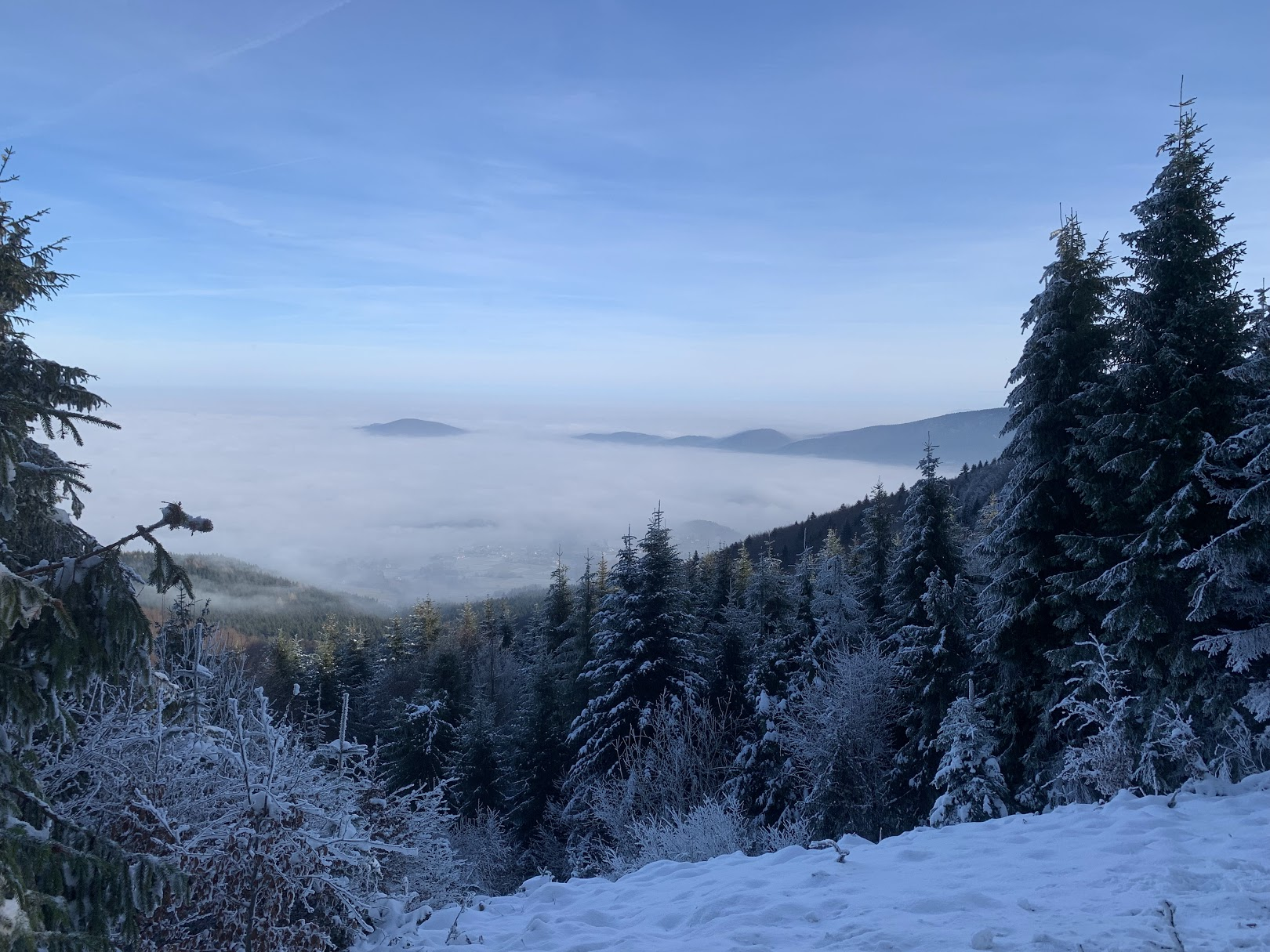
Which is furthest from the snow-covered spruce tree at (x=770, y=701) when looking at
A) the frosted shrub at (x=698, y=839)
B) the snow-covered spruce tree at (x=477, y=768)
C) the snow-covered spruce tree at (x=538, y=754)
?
the snow-covered spruce tree at (x=477, y=768)

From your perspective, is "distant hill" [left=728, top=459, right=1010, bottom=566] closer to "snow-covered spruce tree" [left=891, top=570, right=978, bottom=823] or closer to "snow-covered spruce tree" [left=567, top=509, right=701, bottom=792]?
"snow-covered spruce tree" [left=567, top=509, right=701, bottom=792]

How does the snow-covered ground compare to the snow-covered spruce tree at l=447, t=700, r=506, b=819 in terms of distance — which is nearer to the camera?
the snow-covered ground

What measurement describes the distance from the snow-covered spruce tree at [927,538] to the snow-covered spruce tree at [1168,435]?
7.54m

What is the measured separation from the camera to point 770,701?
2192 cm

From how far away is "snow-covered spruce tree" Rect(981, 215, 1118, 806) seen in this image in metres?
14.3

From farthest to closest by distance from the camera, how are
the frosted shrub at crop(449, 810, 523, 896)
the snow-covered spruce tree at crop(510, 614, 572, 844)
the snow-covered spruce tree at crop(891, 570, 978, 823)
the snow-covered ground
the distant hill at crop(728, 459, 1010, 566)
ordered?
the distant hill at crop(728, 459, 1010, 566)
the snow-covered spruce tree at crop(510, 614, 572, 844)
the frosted shrub at crop(449, 810, 523, 896)
the snow-covered spruce tree at crop(891, 570, 978, 823)
the snow-covered ground

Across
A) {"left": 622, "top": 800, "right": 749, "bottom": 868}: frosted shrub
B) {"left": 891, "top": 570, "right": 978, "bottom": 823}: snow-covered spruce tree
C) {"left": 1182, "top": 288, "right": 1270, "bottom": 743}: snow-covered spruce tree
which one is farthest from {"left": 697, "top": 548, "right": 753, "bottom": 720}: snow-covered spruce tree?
{"left": 1182, "top": 288, "right": 1270, "bottom": 743}: snow-covered spruce tree

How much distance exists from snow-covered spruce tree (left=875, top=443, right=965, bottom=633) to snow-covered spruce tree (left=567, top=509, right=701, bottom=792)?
6.90m

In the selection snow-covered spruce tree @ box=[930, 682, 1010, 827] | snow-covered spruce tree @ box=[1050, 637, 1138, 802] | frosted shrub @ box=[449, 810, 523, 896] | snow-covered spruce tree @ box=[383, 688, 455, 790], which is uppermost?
snow-covered spruce tree @ box=[1050, 637, 1138, 802]

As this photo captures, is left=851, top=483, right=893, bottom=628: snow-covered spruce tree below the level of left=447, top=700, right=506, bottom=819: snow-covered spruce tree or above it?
above

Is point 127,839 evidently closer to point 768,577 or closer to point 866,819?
point 866,819

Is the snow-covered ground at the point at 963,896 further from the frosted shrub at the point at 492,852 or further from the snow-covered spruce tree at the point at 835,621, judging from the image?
the frosted shrub at the point at 492,852

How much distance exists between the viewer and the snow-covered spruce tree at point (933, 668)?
1845 centimetres

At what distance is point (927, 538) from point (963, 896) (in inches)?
626
